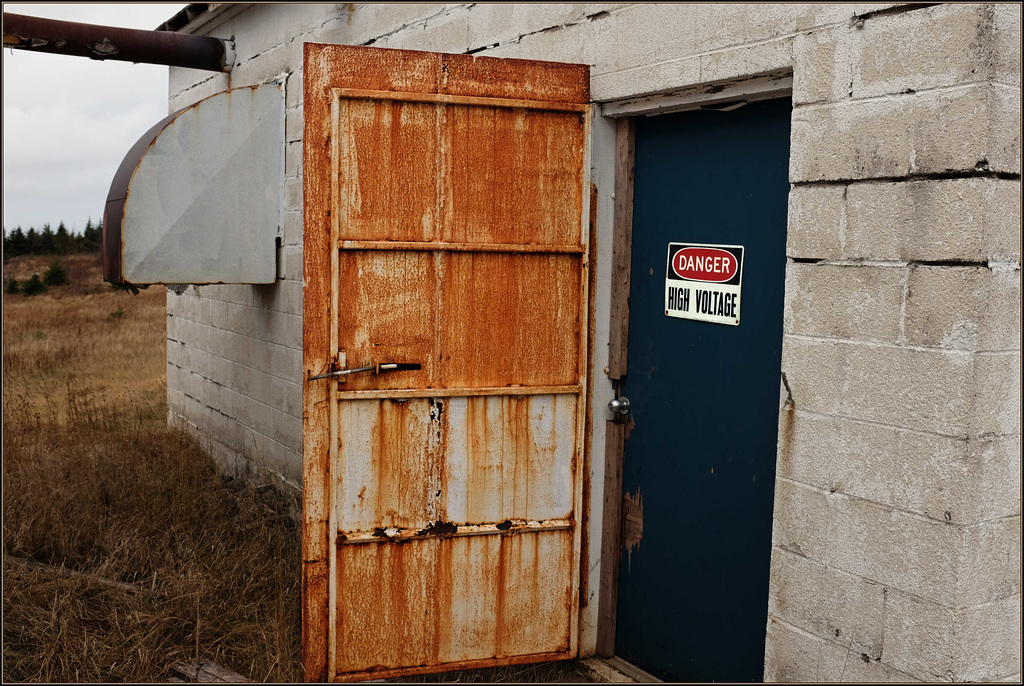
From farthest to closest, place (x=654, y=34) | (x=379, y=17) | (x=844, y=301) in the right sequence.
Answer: (x=379, y=17), (x=654, y=34), (x=844, y=301)

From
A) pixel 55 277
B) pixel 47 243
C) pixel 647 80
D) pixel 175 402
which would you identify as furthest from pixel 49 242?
pixel 647 80

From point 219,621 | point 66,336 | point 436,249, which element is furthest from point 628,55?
point 66,336

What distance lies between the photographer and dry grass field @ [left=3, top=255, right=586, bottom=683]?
4.29 meters

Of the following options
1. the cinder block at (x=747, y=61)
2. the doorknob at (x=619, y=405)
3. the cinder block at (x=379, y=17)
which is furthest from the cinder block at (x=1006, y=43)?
the cinder block at (x=379, y=17)

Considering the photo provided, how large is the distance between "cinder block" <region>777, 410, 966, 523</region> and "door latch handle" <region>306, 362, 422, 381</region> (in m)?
1.53

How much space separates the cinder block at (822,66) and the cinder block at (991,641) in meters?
1.58

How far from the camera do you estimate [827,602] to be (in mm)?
2994

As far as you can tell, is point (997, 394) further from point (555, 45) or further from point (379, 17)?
point (379, 17)

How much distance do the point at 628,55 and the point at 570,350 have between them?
125cm

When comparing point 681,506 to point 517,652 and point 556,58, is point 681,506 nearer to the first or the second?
point 517,652

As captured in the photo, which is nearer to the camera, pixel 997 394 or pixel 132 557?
pixel 997 394

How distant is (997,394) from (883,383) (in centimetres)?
31

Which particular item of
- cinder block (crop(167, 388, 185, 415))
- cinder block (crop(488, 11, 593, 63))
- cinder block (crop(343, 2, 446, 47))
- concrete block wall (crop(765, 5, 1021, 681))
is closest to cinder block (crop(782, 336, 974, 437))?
concrete block wall (crop(765, 5, 1021, 681))

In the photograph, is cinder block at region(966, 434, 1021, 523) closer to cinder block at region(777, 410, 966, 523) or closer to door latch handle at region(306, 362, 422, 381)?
cinder block at region(777, 410, 966, 523)
